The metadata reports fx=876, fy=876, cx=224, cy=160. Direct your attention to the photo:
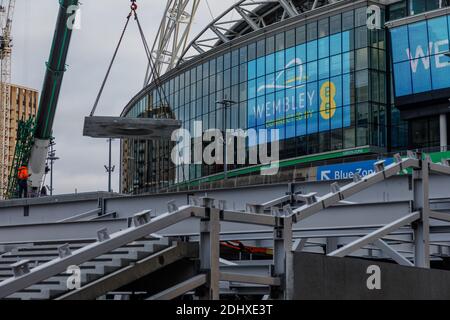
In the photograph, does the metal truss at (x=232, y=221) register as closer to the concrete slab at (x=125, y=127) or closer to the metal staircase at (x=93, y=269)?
the metal staircase at (x=93, y=269)

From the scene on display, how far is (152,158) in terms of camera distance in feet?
341

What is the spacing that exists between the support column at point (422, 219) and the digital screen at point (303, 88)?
53436 mm

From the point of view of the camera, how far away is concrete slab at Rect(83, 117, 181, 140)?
2477 cm

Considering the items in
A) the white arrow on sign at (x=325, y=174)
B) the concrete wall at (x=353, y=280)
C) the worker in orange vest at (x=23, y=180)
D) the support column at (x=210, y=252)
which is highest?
the white arrow on sign at (x=325, y=174)

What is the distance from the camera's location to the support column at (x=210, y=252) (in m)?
13.4

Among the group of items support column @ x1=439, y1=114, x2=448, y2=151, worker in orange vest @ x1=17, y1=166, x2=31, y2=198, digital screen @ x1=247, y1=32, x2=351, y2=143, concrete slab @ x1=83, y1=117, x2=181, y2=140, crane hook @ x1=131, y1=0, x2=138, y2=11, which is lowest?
worker in orange vest @ x1=17, y1=166, x2=31, y2=198

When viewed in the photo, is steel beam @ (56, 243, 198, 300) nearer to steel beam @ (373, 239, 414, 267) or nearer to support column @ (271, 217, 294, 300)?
support column @ (271, 217, 294, 300)

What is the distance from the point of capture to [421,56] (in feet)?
213

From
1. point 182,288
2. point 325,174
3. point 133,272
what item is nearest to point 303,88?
point 325,174

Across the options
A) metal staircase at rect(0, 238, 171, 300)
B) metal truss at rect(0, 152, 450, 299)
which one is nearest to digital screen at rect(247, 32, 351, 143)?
metal truss at rect(0, 152, 450, 299)

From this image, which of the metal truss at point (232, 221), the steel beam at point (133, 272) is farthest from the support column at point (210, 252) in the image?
the steel beam at point (133, 272)

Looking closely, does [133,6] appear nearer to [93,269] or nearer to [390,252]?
[390,252]
